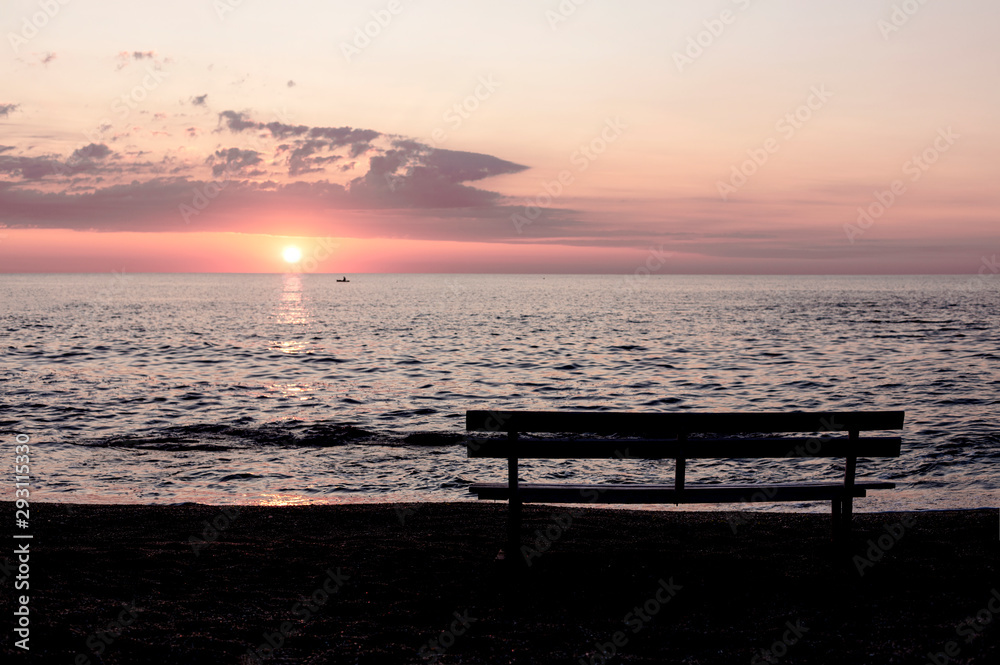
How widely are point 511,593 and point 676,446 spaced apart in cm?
190

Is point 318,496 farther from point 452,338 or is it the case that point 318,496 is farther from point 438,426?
point 452,338

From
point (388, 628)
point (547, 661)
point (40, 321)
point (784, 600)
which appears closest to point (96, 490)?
point (388, 628)

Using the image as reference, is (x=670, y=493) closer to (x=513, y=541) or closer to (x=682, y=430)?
(x=682, y=430)

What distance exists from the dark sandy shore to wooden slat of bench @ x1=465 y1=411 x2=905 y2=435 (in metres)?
1.24

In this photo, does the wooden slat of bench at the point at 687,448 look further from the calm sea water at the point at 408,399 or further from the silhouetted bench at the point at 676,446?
the calm sea water at the point at 408,399

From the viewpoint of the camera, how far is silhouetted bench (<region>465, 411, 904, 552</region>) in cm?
588

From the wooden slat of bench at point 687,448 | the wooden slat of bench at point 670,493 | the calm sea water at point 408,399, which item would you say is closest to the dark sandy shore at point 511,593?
the wooden slat of bench at point 670,493

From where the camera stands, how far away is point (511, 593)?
5637 mm

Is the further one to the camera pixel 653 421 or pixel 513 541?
pixel 513 541

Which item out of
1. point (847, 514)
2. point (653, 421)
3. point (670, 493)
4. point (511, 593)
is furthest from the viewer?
point (847, 514)

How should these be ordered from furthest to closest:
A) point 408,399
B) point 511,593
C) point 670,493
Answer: point 408,399, point 670,493, point 511,593

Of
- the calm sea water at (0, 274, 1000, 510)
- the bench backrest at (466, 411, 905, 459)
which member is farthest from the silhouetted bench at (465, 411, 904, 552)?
the calm sea water at (0, 274, 1000, 510)

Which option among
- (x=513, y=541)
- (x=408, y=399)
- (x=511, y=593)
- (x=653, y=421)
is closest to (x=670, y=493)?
(x=653, y=421)

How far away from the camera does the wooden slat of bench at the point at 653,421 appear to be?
5.84 m
